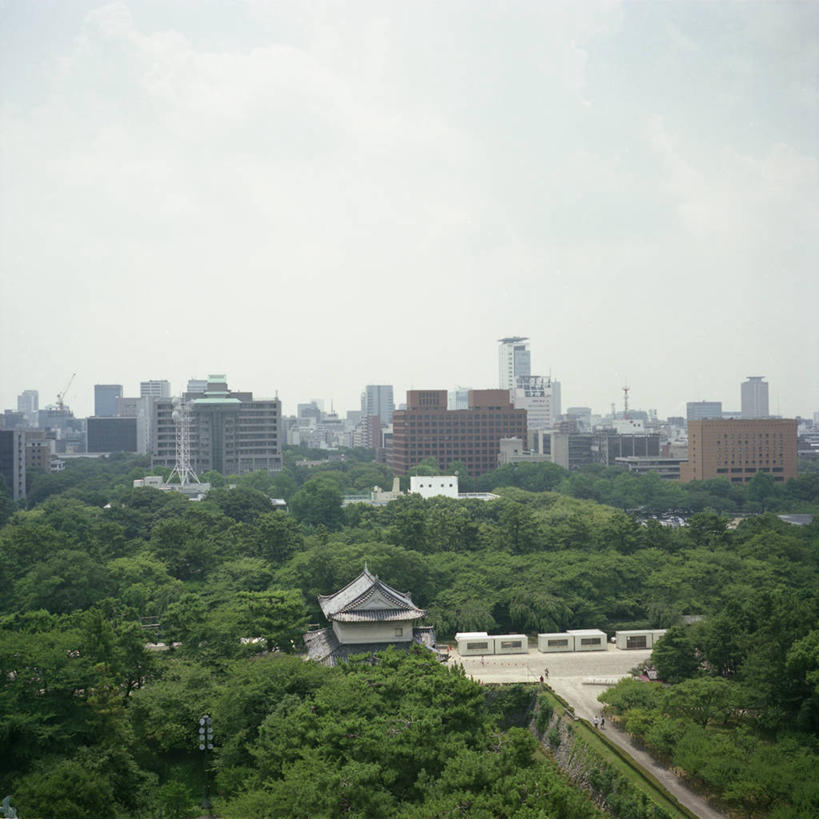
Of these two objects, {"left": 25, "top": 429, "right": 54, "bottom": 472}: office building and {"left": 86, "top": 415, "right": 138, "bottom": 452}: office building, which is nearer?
{"left": 25, "top": 429, "right": 54, "bottom": 472}: office building

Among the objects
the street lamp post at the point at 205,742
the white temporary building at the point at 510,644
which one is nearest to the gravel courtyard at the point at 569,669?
the white temporary building at the point at 510,644

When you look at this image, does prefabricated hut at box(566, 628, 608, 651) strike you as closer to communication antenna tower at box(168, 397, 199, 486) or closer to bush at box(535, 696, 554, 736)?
bush at box(535, 696, 554, 736)

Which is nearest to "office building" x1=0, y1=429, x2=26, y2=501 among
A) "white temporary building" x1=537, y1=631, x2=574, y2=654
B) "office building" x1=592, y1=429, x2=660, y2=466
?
"white temporary building" x1=537, y1=631, x2=574, y2=654

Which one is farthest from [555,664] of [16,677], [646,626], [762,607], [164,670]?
[16,677]

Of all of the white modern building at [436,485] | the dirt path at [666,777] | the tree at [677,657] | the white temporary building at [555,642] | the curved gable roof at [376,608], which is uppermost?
the white modern building at [436,485]

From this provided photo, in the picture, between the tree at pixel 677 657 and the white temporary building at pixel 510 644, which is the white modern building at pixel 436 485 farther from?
the tree at pixel 677 657

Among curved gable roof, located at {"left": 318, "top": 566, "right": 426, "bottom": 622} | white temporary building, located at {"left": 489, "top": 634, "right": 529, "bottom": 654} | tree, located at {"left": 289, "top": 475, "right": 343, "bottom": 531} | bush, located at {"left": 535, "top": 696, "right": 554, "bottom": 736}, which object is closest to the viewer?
bush, located at {"left": 535, "top": 696, "right": 554, "bottom": 736}
